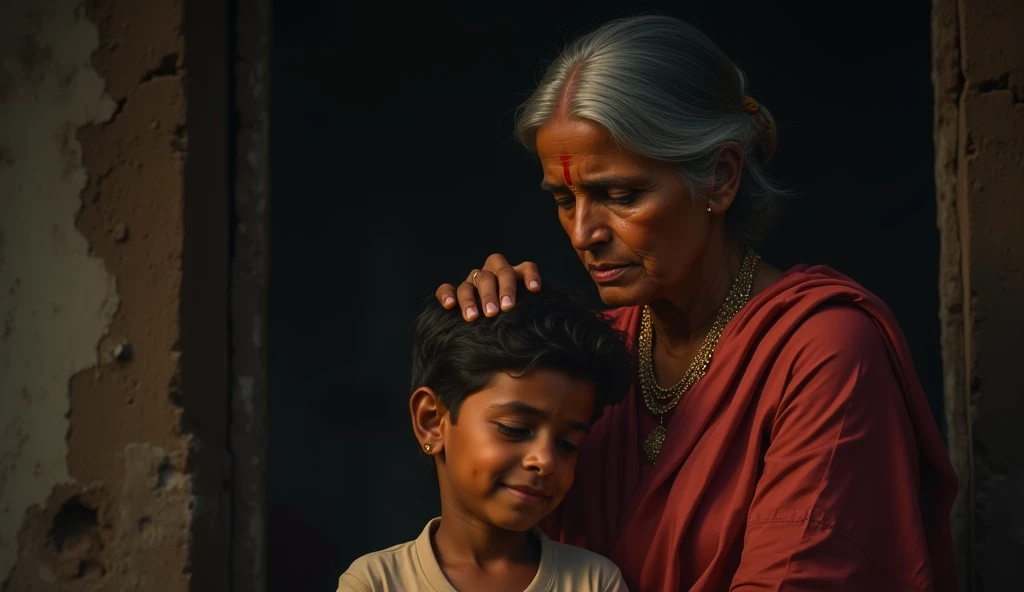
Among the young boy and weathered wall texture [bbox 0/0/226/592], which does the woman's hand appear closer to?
the young boy

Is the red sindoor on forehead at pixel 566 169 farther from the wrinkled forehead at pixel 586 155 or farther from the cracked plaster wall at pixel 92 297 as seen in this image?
the cracked plaster wall at pixel 92 297

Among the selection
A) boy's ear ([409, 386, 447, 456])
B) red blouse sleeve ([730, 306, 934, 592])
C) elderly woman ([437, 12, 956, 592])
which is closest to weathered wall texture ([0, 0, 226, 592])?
boy's ear ([409, 386, 447, 456])

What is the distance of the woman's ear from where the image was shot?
8.45 ft

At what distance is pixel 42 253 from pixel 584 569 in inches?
65.7

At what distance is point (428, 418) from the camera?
7.80 feet

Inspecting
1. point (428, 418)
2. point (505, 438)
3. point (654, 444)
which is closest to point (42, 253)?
point (428, 418)

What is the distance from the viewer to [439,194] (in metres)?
5.75

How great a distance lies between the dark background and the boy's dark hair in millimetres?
3097

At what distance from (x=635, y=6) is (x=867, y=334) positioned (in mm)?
3194

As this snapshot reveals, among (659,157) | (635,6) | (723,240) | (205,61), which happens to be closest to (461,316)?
(659,157)

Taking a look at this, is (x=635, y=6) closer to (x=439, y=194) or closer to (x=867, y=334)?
(x=439, y=194)

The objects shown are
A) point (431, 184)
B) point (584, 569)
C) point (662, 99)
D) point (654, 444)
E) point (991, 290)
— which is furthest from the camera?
point (431, 184)

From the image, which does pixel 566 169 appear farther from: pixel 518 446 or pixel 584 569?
pixel 584 569

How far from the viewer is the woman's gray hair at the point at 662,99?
8.02 ft
